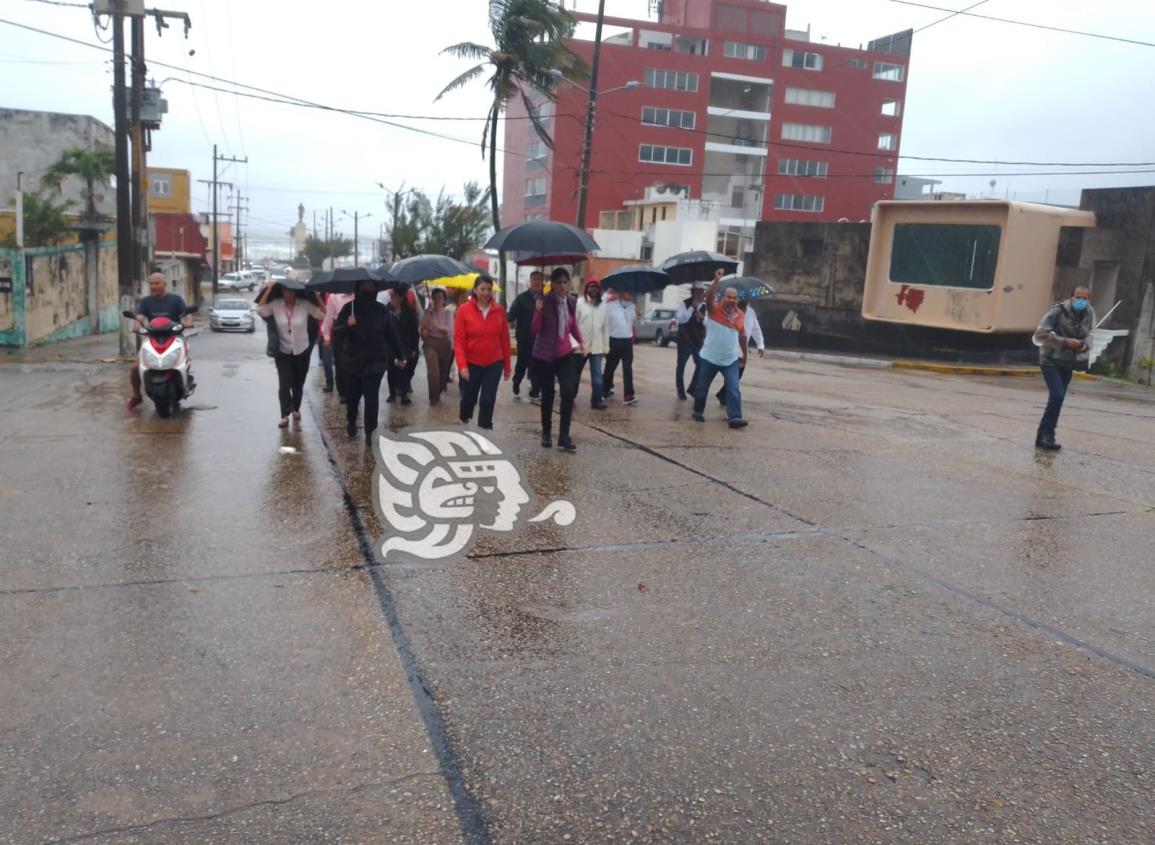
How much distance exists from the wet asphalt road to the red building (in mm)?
54640

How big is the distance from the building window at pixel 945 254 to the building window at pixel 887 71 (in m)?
46.6

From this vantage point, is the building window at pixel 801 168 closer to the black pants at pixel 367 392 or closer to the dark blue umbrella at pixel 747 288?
the dark blue umbrella at pixel 747 288

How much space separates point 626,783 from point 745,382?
1365 centimetres

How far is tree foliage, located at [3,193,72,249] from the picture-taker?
1191 inches

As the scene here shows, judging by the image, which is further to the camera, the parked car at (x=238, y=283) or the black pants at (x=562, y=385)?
the parked car at (x=238, y=283)

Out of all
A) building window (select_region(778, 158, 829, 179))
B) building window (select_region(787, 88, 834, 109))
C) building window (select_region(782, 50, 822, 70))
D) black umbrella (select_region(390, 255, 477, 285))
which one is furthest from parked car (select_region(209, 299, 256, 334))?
building window (select_region(782, 50, 822, 70))

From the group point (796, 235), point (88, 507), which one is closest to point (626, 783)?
point (88, 507)

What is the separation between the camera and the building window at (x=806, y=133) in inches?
2554

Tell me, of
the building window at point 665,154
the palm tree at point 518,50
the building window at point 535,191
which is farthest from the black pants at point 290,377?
the building window at point 535,191

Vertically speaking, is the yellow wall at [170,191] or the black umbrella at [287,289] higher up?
the yellow wall at [170,191]

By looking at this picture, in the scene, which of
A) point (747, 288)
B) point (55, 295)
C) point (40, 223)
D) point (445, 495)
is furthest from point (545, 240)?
point (40, 223)

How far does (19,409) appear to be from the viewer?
11266 mm

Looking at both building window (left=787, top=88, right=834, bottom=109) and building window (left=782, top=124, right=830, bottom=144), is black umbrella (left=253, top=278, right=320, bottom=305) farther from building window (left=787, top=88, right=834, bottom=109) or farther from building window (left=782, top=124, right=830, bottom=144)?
building window (left=787, top=88, right=834, bottom=109)

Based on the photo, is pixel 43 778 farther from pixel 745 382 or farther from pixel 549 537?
pixel 745 382
